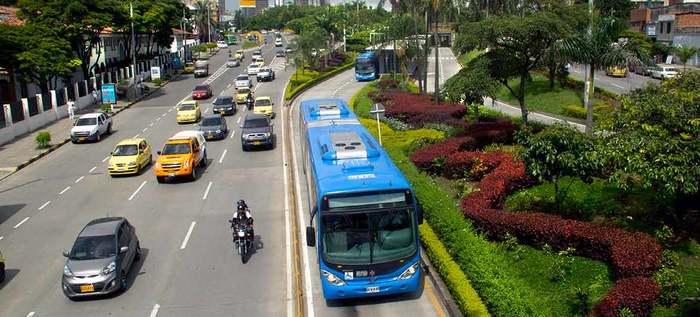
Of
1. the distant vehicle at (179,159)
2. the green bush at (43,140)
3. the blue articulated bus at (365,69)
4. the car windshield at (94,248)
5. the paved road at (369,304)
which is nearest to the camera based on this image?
the paved road at (369,304)

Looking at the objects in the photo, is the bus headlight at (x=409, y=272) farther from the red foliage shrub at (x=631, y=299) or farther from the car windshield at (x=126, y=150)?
the car windshield at (x=126, y=150)

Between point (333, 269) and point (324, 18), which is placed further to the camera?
point (324, 18)

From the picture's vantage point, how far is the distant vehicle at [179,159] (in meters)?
26.9

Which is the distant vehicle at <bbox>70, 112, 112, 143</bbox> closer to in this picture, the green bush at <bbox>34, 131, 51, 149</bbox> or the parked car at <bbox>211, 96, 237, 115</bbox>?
the green bush at <bbox>34, 131, 51, 149</bbox>

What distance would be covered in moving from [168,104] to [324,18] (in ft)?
182

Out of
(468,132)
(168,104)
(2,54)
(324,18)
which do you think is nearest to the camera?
(468,132)

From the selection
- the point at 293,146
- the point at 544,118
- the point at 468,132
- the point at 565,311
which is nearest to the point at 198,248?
the point at 565,311

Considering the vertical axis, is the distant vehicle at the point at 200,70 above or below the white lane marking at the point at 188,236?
above

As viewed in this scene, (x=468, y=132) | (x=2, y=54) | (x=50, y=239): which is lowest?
(x=50, y=239)

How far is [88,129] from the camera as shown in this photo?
37.8 m

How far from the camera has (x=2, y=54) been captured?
146 feet

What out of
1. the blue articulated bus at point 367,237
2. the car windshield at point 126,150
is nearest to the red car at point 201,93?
the car windshield at point 126,150

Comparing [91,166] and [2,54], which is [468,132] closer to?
[91,166]

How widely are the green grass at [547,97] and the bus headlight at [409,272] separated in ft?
93.3
